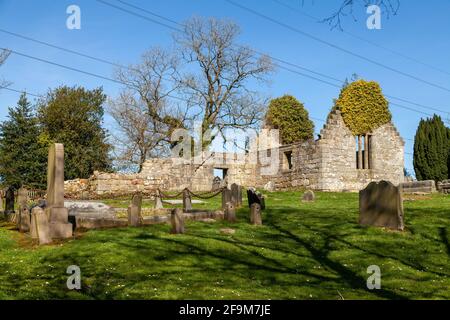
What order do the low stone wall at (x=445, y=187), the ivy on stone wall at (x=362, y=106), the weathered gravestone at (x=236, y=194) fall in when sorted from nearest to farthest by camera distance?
1. the weathered gravestone at (x=236, y=194)
2. the low stone wall at (x=445, y=187)
3. the ivy on stone wall at (x=362, y=106)

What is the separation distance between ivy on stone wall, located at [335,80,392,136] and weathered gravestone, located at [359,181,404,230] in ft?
63.5

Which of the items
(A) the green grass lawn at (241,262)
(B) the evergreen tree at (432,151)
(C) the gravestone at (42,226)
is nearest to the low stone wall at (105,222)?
(A) the green grass lawn at (241,262)

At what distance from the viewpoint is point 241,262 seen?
10117mm

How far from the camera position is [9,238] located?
12.9 meters

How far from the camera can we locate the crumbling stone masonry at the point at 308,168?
100ft

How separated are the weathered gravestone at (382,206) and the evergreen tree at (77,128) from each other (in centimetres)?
3007

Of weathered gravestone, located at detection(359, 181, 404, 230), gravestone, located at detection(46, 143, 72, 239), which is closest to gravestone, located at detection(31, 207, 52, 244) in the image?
gravestone, located at detection(46, 143, 72, 239)

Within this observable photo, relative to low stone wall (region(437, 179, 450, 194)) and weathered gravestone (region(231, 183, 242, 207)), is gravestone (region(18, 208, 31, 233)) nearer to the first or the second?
weathered gravestone (region(231, 183, 242, 207))

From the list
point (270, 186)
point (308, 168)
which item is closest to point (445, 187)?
point (308, 168)

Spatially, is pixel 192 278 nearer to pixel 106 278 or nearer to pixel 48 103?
pixel 106 278

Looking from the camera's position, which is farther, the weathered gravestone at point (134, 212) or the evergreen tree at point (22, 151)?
the evergreen tree at point (22, 151)

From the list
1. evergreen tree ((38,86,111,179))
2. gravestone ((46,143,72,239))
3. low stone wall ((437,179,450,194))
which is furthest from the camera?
evergreen tree ((38,86,111,179))

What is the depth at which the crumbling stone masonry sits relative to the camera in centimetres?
3048

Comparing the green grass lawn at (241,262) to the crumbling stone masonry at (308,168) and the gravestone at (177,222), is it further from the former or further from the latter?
the crumbling stone masonry at (308,168)
